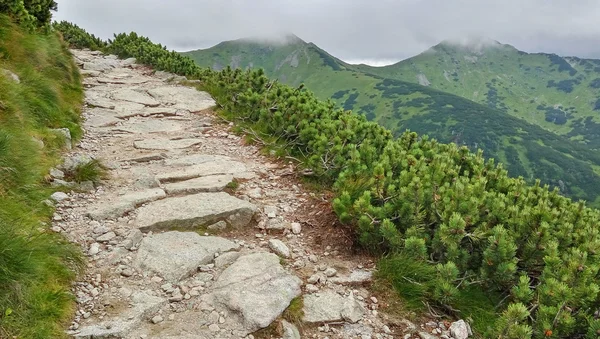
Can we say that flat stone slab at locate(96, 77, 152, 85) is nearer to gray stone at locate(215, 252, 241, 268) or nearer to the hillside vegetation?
the hillside vegetation

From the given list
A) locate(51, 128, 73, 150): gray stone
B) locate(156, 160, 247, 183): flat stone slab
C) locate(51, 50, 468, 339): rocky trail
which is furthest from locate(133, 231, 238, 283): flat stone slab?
locate(51, 128, 73, 150): gray stone

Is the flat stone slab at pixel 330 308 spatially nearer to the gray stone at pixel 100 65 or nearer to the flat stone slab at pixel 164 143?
the flat stone slab at pixel 164 143

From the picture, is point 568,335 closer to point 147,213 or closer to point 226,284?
point 226,284

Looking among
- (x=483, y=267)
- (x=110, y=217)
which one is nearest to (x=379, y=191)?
(x=483, y=267)

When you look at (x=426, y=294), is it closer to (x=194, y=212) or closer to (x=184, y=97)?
(x=194, y=212)

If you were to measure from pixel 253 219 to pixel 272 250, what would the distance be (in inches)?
44.1

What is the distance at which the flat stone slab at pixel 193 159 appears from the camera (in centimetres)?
1045

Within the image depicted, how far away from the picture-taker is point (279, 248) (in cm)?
667

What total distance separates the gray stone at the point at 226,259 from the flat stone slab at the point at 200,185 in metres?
2.47

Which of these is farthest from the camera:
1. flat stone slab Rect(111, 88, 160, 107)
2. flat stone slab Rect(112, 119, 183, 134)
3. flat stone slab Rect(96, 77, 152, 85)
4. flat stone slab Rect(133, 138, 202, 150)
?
flat stone slab Rect(96, 77, 152, 85)

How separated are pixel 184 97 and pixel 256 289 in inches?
566

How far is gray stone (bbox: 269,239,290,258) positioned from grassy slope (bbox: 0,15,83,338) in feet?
9.19

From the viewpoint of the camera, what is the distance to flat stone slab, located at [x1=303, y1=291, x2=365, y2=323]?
5.27 metres

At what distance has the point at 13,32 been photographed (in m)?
13.1
